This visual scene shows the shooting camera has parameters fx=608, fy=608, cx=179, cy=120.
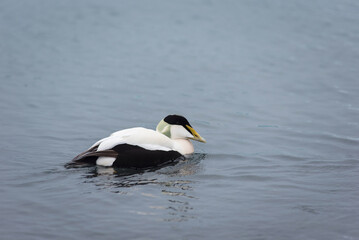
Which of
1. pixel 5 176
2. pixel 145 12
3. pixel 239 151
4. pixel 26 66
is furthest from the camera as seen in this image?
pixel 145 12

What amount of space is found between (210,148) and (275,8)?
44.5ft

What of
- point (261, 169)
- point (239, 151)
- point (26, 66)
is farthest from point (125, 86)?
point (261, 169)

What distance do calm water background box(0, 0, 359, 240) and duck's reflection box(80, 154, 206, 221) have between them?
0.08 ft

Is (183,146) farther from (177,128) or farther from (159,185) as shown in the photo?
(159,185)

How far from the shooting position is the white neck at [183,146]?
27.9 ft

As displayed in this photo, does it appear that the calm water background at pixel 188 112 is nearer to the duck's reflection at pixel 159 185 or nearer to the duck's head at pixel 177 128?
the duck's reflection at pixel 159 185

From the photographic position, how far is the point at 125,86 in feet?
43.8

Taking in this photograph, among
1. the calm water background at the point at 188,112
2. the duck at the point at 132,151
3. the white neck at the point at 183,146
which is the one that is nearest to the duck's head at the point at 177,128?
the white neck at the point at 183,146

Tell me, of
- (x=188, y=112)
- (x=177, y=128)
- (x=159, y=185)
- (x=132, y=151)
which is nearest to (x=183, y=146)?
(x=177, y=128)

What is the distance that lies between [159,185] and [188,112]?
14.6 ft

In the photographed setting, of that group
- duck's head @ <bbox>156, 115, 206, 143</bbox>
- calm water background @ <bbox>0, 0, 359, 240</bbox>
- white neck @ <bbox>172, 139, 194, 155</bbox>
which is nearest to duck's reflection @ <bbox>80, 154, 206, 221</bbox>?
calm water background @ <bbox>0, 0, 359, 240</bbox>

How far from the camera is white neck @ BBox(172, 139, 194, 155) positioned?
8.52m

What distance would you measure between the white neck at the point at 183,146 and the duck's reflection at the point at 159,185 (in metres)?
0.20

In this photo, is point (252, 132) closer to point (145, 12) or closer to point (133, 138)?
point (133, 138)
